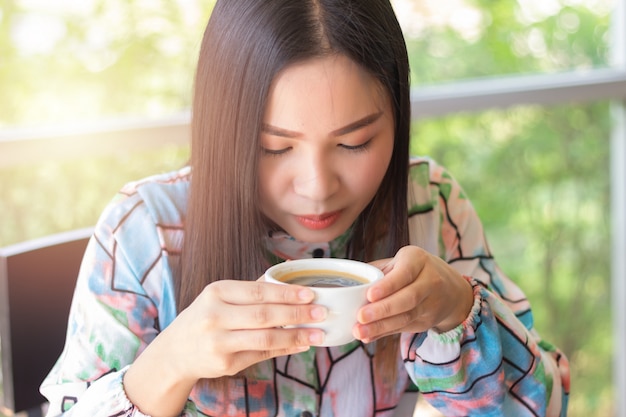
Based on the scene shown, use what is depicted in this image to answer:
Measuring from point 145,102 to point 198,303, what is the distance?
172 centimetres

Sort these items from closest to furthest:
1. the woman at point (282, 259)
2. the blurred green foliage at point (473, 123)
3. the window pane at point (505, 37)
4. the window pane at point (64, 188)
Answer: the woman at point (282, 259), the window pane at point (64, 188), the blurred green foliage at point (473, 123), the window pane at point (505, 37)

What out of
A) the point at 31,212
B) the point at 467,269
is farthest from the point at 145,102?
the point at 467,269

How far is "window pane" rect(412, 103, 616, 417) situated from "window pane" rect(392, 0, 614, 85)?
0.17 meters

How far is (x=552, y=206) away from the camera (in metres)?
3.29

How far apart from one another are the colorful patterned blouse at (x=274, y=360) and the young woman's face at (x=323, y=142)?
0.17 m

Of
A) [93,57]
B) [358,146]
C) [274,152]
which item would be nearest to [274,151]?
[274,152]

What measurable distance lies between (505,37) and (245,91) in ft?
7.20

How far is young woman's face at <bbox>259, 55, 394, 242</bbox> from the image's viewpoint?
1049 mm

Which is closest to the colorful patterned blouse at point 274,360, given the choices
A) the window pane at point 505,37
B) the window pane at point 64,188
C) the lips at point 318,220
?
the lips at point 318,220

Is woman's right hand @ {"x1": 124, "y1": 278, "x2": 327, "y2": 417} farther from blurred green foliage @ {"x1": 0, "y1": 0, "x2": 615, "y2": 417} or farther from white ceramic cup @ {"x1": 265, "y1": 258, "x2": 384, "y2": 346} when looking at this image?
blurred green foliage @ {"x1": 0, "y1": 0, "x2": 615, "y2": 417}

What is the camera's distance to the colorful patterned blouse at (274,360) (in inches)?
45.0

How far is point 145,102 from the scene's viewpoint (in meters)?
2.56

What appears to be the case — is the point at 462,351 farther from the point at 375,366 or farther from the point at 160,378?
the point at 160,378

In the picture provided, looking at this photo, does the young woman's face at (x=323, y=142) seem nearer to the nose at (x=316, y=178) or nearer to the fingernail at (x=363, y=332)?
the nose at (x=316, y=178)
